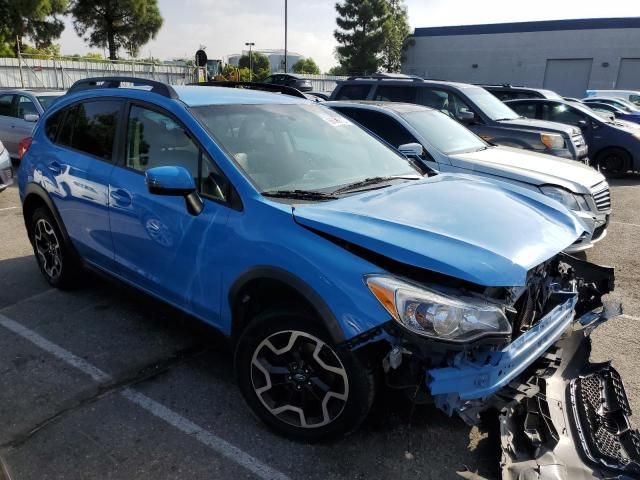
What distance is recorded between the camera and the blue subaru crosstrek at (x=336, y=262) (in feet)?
7.20

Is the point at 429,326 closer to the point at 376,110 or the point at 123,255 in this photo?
the point at 123,255

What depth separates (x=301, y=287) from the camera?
241 centimetres

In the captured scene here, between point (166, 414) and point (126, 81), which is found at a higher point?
point (126, 81)

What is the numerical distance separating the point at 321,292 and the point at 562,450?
132cm

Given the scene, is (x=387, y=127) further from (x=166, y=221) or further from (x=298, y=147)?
(x=166, y=221)

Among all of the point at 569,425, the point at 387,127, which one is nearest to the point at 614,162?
the point at 387,127

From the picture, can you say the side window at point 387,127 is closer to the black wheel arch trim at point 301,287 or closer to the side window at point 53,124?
the side window at point 53,124

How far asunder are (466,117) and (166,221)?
6.31 meters

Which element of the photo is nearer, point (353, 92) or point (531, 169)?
point (531, 169)

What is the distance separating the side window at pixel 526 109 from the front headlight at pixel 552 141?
3127mm

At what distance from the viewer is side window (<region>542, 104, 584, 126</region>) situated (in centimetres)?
1162

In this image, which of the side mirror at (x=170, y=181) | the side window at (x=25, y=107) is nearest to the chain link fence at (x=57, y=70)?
the side window at (x=25, y=107)

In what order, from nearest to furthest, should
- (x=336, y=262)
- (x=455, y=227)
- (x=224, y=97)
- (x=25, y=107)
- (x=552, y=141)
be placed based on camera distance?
(x=336, y=262) < (x=455, y=227) < (x=224, y=97) < (x=552, y=141) < (x=25, y=107)

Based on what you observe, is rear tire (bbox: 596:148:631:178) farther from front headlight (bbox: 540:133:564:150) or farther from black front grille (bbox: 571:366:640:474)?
black front grille (bbox: 571:366:640:474)
